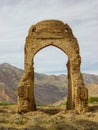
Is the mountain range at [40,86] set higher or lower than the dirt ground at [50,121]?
higher

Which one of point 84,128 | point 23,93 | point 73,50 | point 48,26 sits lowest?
point 84,128

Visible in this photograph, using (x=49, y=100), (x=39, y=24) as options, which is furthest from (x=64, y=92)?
(x=39, y=24)

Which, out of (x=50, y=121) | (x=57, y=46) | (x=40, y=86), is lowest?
(x=50, y=121)

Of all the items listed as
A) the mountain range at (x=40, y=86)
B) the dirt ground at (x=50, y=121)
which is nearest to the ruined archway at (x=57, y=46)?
the dirt ground at (x=50, y=121)

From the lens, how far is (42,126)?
22281 mm

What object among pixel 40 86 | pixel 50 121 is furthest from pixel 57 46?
pixel 40 86

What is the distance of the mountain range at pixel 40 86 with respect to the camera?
337 ft

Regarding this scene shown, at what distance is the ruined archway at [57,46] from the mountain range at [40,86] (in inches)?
2505

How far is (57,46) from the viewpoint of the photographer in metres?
29.7

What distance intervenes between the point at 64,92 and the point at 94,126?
119181mm

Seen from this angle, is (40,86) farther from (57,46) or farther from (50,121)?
(50,121)

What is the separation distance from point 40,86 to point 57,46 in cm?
10854

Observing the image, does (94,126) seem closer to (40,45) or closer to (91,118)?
(91,118)

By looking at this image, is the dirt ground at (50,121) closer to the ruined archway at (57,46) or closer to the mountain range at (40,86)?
the ruined archway at (57,46)
